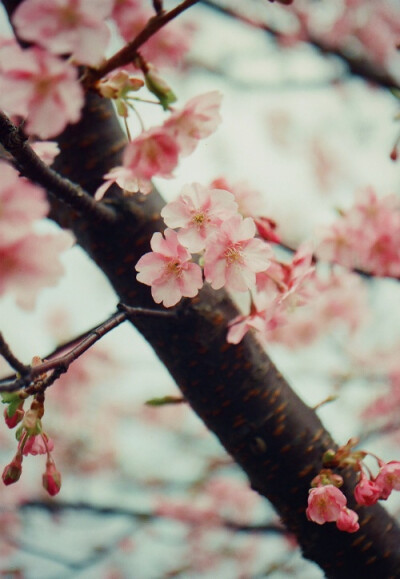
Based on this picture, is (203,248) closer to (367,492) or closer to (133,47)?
(133,47)

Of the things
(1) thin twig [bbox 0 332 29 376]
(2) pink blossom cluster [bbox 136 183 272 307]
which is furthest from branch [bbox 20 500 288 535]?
(1) thin twig [bbox 0 332 29 376]

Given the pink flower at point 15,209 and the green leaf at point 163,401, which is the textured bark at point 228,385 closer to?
the green leaf at point 163,401

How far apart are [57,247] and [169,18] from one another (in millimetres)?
309

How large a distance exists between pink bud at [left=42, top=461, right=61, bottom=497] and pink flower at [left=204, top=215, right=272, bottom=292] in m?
0.40

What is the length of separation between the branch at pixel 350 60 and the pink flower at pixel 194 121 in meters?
1.91

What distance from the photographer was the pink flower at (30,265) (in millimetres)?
574

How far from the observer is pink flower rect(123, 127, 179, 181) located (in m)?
0.74

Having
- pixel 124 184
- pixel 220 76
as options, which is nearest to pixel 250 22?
pixel 220 76

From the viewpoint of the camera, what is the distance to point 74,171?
1.10 m

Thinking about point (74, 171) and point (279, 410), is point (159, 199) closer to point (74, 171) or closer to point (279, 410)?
point (74, 171)

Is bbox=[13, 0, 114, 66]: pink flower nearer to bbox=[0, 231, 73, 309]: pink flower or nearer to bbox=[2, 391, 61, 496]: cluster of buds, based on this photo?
bbox=[0, 231, 73, 309]: pink flower

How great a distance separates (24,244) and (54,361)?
0.70ft

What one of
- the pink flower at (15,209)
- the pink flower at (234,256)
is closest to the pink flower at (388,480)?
the pink flower at (234,256)

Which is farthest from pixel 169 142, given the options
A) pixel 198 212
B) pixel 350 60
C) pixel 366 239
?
pixel 350 60
